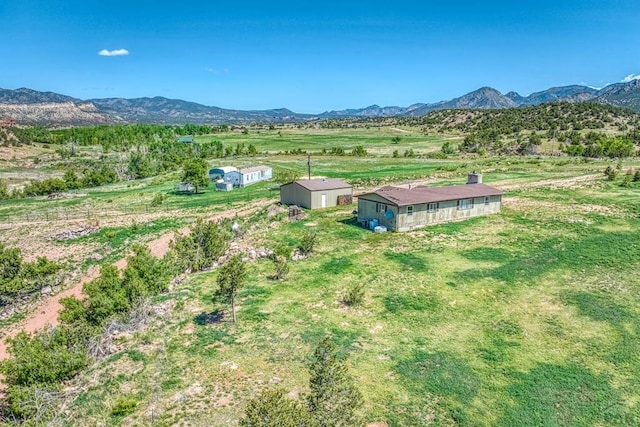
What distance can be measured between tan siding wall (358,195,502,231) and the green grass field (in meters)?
1.25

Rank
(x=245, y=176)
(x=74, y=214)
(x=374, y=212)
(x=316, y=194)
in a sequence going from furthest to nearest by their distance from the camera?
1. (x=245, y=176)
2. (x=74, y=214)
3. (x=316, y=194)
4. (x=374, y=212)

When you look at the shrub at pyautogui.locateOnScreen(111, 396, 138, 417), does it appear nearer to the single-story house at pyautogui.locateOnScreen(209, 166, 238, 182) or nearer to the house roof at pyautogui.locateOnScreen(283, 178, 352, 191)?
the house roof at pyautogui.locateOnScreen(283, 178, 352, 191)

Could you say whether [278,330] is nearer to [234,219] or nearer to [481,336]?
[481,336]

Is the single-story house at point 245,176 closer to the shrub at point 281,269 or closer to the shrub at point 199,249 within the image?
the shrub at point 199,249

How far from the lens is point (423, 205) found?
37.2m

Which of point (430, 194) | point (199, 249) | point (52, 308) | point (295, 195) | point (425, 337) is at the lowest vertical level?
point (52, 308)

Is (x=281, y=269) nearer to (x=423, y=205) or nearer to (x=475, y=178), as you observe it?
(x=423, y=205)

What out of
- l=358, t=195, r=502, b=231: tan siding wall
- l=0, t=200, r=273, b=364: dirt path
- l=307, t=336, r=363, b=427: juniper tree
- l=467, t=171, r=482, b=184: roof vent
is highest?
l=467, t=171, r=482, b=184: roof vent

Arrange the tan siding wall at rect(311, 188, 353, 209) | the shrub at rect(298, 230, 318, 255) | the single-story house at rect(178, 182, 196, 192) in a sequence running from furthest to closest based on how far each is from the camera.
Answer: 1. the single-story house at rect(178, 182, 196, 192)
2. the tan siding wall at rect(311, 188, 353, 209)
3. the shrub at rect(298, 230, 318, 255)

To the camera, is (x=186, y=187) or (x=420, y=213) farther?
(x=186, y=187)

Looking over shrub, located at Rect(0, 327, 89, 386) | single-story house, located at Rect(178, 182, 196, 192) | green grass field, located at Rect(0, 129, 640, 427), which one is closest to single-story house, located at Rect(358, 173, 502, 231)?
green grass field, located at Rect(0, 129, 640, 427)

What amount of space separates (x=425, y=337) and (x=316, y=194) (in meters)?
25.7

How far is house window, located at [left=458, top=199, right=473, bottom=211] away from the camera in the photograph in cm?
3957

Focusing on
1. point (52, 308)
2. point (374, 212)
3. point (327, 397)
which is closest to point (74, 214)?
point (52, 308)
